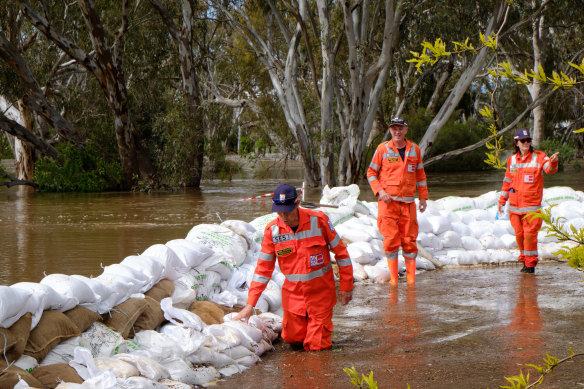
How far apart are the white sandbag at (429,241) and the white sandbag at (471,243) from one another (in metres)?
0.26

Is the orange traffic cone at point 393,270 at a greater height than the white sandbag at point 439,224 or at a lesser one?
lesser

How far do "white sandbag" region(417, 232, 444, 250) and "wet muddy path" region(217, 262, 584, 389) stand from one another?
115cm

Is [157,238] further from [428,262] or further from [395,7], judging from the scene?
[395,7]

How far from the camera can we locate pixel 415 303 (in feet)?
18.4

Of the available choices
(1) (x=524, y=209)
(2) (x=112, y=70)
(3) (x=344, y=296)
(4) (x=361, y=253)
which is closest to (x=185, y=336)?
(3) (x=344, y=296)

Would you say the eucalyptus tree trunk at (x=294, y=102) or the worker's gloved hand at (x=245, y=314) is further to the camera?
the eucalyptus tree trunk at (x=294, y=102)

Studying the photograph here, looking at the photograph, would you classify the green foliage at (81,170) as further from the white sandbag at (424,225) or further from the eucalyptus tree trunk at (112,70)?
the white sandbag at (424,225)

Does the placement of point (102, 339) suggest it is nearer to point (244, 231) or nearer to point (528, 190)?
point (244, 231)

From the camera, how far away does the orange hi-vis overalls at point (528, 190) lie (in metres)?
6.63

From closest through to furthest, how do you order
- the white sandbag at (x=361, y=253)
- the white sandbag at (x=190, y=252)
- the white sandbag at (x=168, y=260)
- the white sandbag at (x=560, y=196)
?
1. the white sandbag at (x=168, y=260)
2. the white sandbag at (x=190, y=252)
3. the white sandbag at (x=361, y=253)
4. the white sandbag at (x=560, y=196)

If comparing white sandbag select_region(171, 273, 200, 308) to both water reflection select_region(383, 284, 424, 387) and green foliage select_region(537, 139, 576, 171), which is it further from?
green foliage select_region(537, 139, 576, 171)

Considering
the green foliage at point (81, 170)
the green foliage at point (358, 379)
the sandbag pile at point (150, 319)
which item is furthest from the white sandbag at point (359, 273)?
the green foliage at point (81, 170)

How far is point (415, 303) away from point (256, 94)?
2089 centimetres

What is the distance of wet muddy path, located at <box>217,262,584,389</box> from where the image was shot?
379 cm
